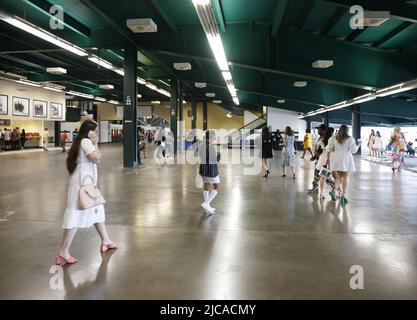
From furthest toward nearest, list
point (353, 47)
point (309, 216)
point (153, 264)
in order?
point (353, 47) → point (309, 216) → point (153, 264)

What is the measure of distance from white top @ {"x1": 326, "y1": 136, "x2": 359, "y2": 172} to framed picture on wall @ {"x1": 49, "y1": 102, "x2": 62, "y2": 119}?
2378 centimetres

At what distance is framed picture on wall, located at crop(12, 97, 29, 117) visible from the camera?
21953 millimetres

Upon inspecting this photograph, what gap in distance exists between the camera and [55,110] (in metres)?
26.4

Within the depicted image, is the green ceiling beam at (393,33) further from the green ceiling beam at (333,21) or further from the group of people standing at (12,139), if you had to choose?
the group of people standing at (12,139)

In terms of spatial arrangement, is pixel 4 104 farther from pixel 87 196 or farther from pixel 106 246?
pixel 87 196

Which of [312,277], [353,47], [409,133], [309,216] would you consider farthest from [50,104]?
[409,133]

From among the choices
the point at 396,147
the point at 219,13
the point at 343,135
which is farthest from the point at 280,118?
the point at 343,135

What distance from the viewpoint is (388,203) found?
22.6 ft

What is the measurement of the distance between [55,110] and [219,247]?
25497 mm

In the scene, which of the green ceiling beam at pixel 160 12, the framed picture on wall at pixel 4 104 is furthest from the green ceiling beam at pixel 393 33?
the framed picture on wall at pixel 4 104

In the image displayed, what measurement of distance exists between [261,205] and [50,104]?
23.3 meters

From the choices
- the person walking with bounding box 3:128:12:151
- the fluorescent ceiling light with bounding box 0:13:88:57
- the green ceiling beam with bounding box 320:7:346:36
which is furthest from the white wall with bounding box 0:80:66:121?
the green ceiling beam with bounding box 320:7:346:36

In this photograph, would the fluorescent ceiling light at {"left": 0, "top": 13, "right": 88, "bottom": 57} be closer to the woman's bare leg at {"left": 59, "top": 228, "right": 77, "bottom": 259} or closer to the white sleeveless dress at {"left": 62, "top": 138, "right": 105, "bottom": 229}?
the white sleeveless dress at {"left": 62, "top": 138, "right": 105, "bottom": 229}
